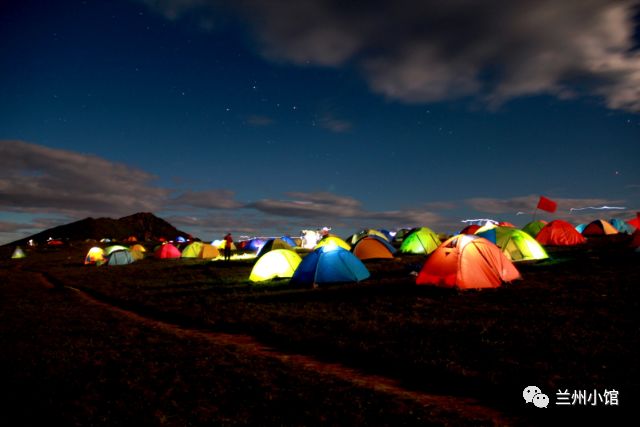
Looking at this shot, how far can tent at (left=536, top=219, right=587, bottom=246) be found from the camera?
121 feet

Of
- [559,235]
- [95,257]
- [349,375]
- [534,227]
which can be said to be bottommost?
[349,375]

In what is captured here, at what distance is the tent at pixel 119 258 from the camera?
1809 inches

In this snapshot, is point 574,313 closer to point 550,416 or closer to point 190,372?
point 550,416

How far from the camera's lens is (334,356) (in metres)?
9.94

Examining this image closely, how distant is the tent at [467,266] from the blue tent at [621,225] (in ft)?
133

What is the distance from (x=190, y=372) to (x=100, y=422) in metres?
2.49

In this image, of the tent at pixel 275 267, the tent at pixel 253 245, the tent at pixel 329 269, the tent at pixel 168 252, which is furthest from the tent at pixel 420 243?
the tent at pixel 168 252

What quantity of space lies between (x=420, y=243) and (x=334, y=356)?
30281 millimetres

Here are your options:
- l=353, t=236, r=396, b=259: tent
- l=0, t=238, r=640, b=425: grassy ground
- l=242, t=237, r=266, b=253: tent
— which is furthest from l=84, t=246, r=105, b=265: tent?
l=353, t=236, r=396, b=259: tent

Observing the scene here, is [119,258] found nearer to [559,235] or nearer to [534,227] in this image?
[534,227]

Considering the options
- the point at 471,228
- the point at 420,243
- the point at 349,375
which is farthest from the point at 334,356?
the point at 471,228

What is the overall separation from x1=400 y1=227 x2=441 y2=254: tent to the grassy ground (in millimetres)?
18932

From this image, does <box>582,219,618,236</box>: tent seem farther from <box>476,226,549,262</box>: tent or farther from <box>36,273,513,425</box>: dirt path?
<box>36,273,513,425</box>: dirt path

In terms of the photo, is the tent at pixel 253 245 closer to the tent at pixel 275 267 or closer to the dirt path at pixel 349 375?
the tent at pixel 275 267
